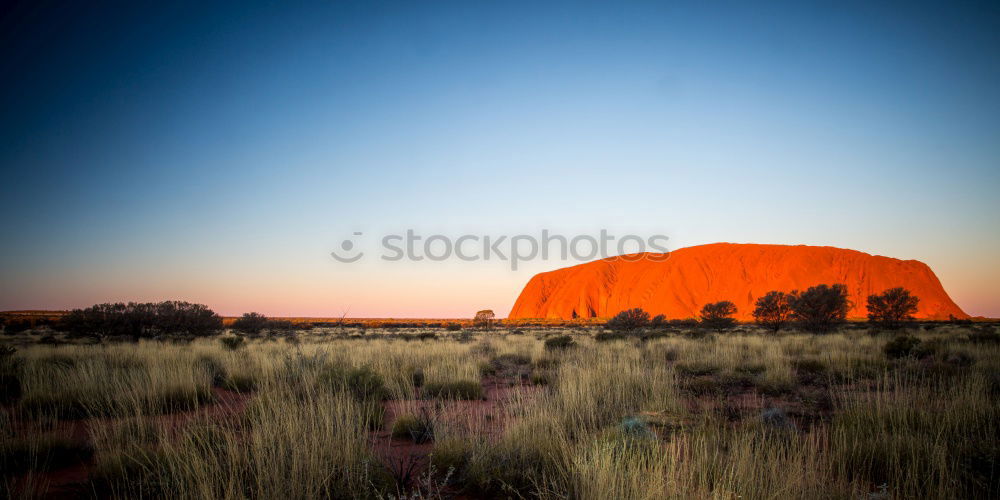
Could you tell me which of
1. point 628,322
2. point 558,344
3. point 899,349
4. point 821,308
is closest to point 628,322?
point 628,322

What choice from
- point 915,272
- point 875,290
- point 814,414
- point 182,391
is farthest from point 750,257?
point 182,391

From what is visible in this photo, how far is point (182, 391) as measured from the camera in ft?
19.3

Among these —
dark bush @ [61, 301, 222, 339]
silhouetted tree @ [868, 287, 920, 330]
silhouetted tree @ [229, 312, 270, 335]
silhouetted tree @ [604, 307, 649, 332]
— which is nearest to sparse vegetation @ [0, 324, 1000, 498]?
dark bush @ [61, 301, 222, 339]

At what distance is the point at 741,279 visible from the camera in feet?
220

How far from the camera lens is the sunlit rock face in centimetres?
6316

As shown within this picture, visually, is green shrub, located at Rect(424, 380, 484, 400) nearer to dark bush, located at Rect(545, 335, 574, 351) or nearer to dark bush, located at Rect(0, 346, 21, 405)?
dark bush, located at Rect(0, 346, 21, 405)

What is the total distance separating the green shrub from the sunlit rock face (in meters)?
63.2

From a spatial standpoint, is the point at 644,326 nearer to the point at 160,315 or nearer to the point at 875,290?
the point at 160,315

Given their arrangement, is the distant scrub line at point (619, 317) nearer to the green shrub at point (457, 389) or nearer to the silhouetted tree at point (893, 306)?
the silhouetted tree at point (893, 306)

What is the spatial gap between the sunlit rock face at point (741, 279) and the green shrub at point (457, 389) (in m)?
63.2

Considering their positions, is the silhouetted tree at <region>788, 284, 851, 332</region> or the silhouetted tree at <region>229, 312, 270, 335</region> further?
the silhouetted tree at <region>229, 312, 270, 335</region>

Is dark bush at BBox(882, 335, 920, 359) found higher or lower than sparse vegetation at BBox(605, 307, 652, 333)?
higher

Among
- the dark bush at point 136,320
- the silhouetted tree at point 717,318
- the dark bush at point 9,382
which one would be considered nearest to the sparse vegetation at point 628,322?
the silhouetted tree at point 717,318

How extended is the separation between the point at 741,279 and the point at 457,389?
74.0 meters
